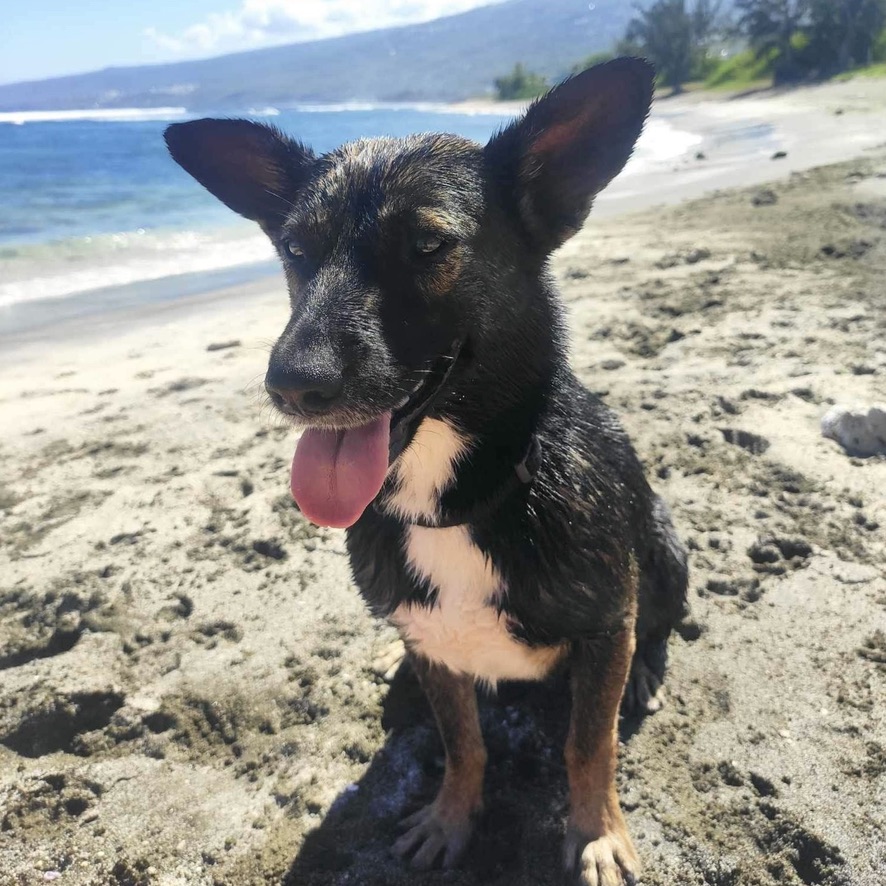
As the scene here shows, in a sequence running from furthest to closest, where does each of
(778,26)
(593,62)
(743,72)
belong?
(743,72) < (778,26) < (593,62)

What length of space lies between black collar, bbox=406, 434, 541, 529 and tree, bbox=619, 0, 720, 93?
71.0 meters

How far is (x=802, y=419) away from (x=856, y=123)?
23.1 m

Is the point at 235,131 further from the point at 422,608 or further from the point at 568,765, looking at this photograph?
the point at 568,765

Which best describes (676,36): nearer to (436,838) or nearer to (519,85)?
(519,85)

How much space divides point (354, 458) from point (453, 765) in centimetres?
128

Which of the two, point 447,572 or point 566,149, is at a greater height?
point 566,149

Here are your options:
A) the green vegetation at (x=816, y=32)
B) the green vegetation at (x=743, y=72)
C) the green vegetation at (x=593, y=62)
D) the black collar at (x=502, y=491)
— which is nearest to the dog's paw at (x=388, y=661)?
the black collar at (x=502, y=491)

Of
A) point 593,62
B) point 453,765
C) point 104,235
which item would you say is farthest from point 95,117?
point 453,765

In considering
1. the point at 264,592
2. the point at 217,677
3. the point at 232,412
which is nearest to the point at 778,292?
the point at 232,412

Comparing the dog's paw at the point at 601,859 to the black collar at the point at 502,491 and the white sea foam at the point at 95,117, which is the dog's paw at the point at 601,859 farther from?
the white sea foam at the point at 95,117

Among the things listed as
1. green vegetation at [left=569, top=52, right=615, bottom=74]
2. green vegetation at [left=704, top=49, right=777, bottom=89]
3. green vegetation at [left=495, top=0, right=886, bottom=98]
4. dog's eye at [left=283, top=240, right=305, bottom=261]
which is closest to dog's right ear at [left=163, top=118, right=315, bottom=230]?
dog's eye at [left=283, top=240, right=305, bottom=261]

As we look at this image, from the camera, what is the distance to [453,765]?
264 cm

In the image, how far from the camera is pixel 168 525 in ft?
13.8

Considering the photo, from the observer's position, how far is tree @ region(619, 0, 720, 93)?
2551 inches
